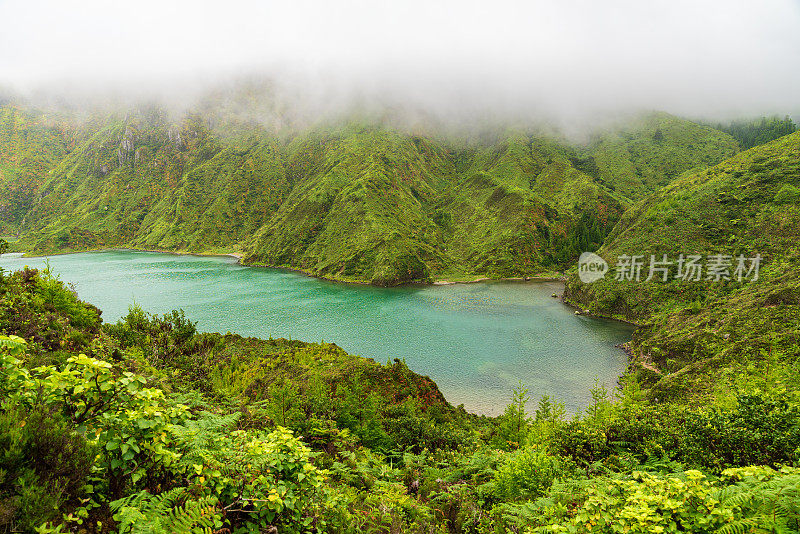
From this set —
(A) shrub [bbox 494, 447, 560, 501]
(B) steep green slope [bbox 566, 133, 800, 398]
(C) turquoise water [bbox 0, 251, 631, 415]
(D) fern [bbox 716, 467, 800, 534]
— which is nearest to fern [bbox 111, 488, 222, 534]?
(D) fern [bbox 716, 467, 800, 534]

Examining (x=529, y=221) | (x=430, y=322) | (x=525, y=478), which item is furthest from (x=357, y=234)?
(x=525, y=478)

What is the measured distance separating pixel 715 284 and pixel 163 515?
8977 cm

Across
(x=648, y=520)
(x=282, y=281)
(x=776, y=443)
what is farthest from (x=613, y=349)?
(x=282, y=281)

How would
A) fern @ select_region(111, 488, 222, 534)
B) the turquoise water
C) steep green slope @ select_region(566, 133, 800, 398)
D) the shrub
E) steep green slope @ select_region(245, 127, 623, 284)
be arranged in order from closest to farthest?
fern @ select_region(111, 488, 222, 534)
the shrub
steep green slope @ select_region(566, 133, 800, 398)
the turquoise water
steep green slope @ select_region(245, 127, 623, 284)

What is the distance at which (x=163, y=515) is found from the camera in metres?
4.07

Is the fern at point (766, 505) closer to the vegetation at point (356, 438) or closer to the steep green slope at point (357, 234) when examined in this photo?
the vegetation at point (356, 438)

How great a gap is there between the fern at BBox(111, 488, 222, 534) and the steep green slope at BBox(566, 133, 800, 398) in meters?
44.6

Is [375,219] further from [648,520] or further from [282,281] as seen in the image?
[648,520]

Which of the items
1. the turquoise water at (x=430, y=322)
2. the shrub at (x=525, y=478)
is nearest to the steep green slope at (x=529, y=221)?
the turquoise water at (x=430, y=322)

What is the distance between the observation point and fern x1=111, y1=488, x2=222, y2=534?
3701 mm

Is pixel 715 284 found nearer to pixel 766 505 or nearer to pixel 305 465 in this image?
pixel 766 505

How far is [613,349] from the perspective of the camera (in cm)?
6225

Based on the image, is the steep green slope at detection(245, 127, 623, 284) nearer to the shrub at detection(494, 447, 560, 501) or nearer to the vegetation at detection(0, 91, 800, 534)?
the vegetation at detection(0, 91, 800, 534)

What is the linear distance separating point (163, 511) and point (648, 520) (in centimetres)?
725
